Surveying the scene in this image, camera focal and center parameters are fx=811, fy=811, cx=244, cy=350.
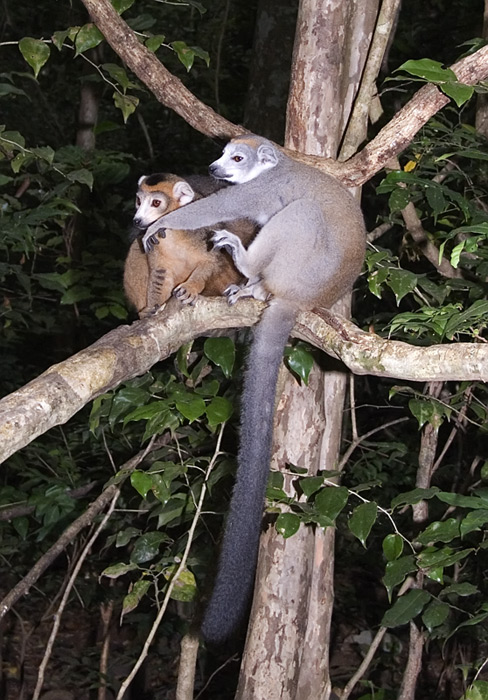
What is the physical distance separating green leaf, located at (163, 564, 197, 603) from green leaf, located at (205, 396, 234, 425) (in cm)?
89

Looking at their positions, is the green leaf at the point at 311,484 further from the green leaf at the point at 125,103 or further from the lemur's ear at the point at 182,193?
the green leaf at the point at 125,103

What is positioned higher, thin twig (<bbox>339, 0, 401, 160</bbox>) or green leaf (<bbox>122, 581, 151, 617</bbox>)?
thin twig (<bbox>339, 0, 401, 160</bbox>)

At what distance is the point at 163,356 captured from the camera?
2613 millimetres

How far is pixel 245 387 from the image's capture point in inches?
117

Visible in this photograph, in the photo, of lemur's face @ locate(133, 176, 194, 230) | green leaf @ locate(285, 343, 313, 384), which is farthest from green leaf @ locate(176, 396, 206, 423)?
lemur's face @ locate(133, 176, 194, 230)

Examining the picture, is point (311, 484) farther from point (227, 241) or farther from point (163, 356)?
point (227, 241)

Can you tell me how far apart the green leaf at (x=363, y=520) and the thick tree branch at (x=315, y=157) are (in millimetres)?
1263

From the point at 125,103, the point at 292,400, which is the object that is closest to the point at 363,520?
the point at 292,400

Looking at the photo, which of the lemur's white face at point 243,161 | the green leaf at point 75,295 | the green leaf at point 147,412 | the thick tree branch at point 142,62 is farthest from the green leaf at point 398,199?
the green leaf at point 75,295

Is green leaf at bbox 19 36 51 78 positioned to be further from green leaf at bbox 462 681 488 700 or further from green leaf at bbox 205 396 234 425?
green leaf at bbox 462 681 488 700

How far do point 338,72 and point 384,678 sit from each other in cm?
425

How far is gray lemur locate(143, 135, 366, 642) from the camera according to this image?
297cm

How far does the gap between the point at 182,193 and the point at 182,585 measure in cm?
167

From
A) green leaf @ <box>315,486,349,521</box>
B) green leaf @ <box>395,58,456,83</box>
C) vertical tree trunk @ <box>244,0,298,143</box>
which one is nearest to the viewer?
green leaf @ <box>395,58,456,83</box>
